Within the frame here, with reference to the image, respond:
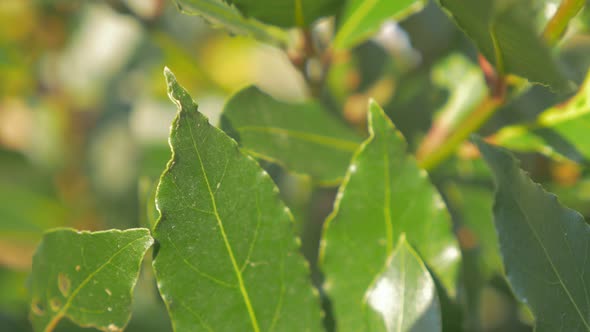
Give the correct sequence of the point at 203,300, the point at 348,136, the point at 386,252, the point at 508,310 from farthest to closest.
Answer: the point at 508,310, the point at 348,136, the point at 386,252, the point at 203,300

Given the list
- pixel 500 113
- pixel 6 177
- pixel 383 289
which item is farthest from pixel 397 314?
pixel 6 177

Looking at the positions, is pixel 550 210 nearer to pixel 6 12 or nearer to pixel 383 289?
pixel 383 289

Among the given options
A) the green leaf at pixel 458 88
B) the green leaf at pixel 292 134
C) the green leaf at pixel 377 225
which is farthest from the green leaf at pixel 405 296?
the green leaf at pixel 458 88

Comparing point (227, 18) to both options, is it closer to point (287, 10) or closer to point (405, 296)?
point (287, 10)

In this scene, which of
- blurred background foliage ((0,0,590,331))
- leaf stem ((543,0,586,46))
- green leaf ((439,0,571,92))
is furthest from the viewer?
blurred background foliage ((0,0,590,331))

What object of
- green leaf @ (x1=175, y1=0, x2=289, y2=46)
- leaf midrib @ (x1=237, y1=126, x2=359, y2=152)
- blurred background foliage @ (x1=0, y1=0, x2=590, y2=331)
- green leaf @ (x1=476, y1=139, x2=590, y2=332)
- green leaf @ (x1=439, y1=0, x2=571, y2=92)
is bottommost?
blurred background foliage @ (x1=0, y1=0, x2=590, y2=331)

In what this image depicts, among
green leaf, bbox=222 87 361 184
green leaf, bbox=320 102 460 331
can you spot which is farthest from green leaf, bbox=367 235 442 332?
green leaf, bbox=222 87 361 184

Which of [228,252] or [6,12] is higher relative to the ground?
[228,252]

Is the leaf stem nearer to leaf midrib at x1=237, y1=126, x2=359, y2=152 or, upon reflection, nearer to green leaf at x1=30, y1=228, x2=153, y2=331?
leaf midrib at x1=237, y1=126, x2=359, y2=152
